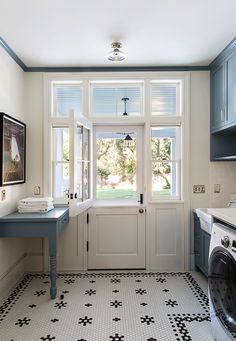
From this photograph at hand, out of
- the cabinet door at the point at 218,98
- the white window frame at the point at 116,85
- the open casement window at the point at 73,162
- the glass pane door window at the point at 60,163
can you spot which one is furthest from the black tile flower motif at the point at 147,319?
the white window frame at the point at 116,85

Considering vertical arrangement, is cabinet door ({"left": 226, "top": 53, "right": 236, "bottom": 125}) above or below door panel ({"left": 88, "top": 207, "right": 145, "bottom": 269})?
above

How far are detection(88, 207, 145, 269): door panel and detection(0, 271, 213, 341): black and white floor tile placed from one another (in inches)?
6.5

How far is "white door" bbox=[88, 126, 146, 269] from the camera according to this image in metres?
3.46

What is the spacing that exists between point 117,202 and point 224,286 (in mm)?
1933

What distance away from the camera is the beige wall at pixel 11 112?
2.81m

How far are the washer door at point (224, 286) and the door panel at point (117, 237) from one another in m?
1.47

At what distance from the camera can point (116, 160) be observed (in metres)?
3.62

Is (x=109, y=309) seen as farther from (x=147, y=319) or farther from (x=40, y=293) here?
(x=40, y=293)

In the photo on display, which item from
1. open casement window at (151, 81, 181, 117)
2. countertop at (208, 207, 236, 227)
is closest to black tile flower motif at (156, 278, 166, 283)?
countertop at (208, 207, 236, 227)

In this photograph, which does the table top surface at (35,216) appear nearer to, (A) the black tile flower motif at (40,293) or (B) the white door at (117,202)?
(B) the white door at (117,202)

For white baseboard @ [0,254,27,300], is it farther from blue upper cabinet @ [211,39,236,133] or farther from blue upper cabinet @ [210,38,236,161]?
blue upper cabinet @ [211,39,236,133]

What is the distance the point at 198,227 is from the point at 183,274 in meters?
0.62

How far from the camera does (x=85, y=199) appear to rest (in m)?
3.25

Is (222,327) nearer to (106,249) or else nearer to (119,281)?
(119,281)
